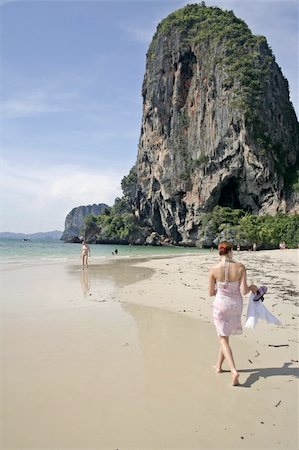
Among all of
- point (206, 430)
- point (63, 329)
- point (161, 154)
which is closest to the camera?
point (206, 430)

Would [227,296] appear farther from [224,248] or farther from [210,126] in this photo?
[210,126]

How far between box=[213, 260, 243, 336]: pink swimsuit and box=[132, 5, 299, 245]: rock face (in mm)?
64088

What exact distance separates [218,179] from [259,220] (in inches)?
590

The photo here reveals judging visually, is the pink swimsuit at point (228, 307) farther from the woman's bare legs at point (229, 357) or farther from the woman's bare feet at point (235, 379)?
the woman's bare feet at point (235, 379)

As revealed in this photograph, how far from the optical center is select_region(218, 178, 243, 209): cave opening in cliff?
7514 cm

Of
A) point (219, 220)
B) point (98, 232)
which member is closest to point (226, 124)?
point (219, 220)

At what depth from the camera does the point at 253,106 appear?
70.2 metres

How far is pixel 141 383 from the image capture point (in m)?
4.49

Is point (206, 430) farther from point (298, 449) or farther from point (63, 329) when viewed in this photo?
point (63, 329)

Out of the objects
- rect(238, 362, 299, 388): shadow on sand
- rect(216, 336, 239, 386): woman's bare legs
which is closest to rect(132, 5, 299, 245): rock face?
rect(238, 362, 299, 388): shadow on sand

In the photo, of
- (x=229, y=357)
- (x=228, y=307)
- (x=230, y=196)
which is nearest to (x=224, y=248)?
(x=228, y=307)

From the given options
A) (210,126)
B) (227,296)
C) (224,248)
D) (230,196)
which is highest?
(210,126)

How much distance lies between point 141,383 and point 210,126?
7732 centimetres

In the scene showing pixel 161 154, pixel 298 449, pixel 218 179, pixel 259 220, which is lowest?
pixel 298 449
